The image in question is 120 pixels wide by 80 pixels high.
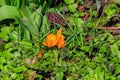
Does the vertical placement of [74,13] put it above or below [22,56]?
above

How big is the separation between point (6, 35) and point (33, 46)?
22 cm

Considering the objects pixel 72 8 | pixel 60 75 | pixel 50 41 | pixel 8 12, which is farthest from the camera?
pixel 72 8

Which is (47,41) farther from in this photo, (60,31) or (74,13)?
(74,13)

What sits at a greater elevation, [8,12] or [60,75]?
[8,12]

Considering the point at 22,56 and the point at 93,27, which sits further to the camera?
the point at 93,27

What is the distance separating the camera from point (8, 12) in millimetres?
2693

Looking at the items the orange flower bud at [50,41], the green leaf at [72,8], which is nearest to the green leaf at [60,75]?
the orange flower bud at [50,41]

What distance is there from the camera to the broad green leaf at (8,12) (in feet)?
8.77

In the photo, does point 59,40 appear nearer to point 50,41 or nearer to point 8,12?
point 50,41

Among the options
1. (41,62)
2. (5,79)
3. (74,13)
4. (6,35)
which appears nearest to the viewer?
(5,79)

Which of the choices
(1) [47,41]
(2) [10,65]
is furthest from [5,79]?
(1) [47,41]

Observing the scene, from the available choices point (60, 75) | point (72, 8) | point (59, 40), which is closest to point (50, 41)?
point (59, 40)

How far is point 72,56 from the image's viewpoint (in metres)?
2.69

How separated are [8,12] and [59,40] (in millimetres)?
423
